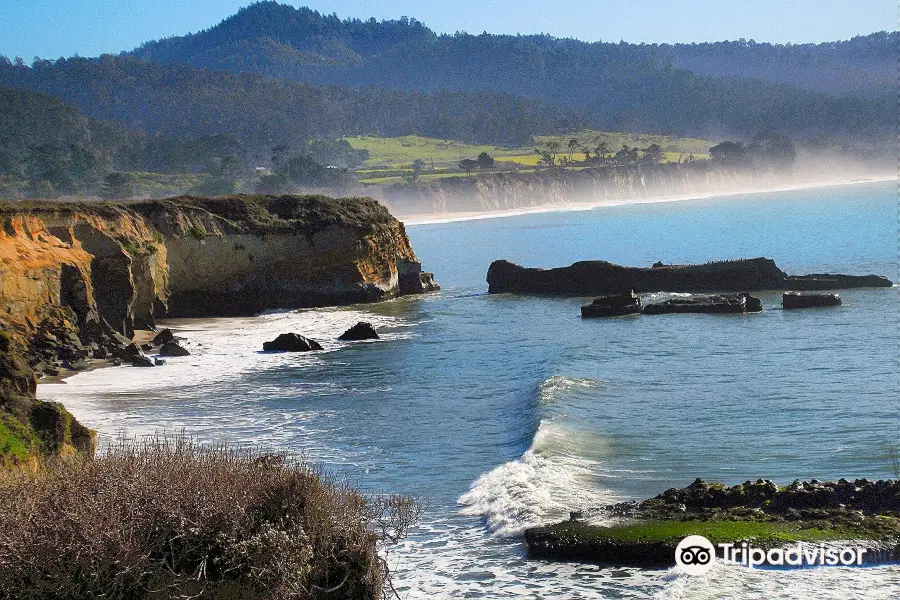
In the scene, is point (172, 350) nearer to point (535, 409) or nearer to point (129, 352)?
point (129, 352)

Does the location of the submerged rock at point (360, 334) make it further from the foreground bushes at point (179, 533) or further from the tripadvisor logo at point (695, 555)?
the foreground bushes at point (179, 533)

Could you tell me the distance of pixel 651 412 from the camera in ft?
81.5

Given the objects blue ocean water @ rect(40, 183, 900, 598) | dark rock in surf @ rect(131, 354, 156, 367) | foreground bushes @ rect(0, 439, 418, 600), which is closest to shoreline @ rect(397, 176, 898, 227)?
blue ocean water @ rect(40, 183, 900, 598)

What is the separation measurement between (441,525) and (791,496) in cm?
482

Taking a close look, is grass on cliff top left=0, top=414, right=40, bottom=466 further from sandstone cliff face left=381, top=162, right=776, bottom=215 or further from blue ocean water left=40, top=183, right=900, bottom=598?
sandstone cliff face left=381, top=162, right=776, bottom=215

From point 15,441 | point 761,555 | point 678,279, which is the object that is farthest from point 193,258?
point 761,555

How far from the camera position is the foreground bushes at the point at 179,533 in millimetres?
10266

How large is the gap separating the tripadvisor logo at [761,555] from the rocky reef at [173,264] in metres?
20.6

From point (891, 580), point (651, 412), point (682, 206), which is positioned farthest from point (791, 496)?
point (682, 206)

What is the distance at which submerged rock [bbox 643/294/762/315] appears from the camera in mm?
44750

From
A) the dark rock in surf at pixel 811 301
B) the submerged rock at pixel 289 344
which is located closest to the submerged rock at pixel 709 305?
the dark rock in surf at pixel 811 301

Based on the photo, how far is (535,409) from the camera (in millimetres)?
25641

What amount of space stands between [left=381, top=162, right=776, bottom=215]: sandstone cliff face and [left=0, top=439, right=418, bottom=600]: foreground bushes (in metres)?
143

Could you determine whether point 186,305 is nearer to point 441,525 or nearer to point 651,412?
point 651,412
